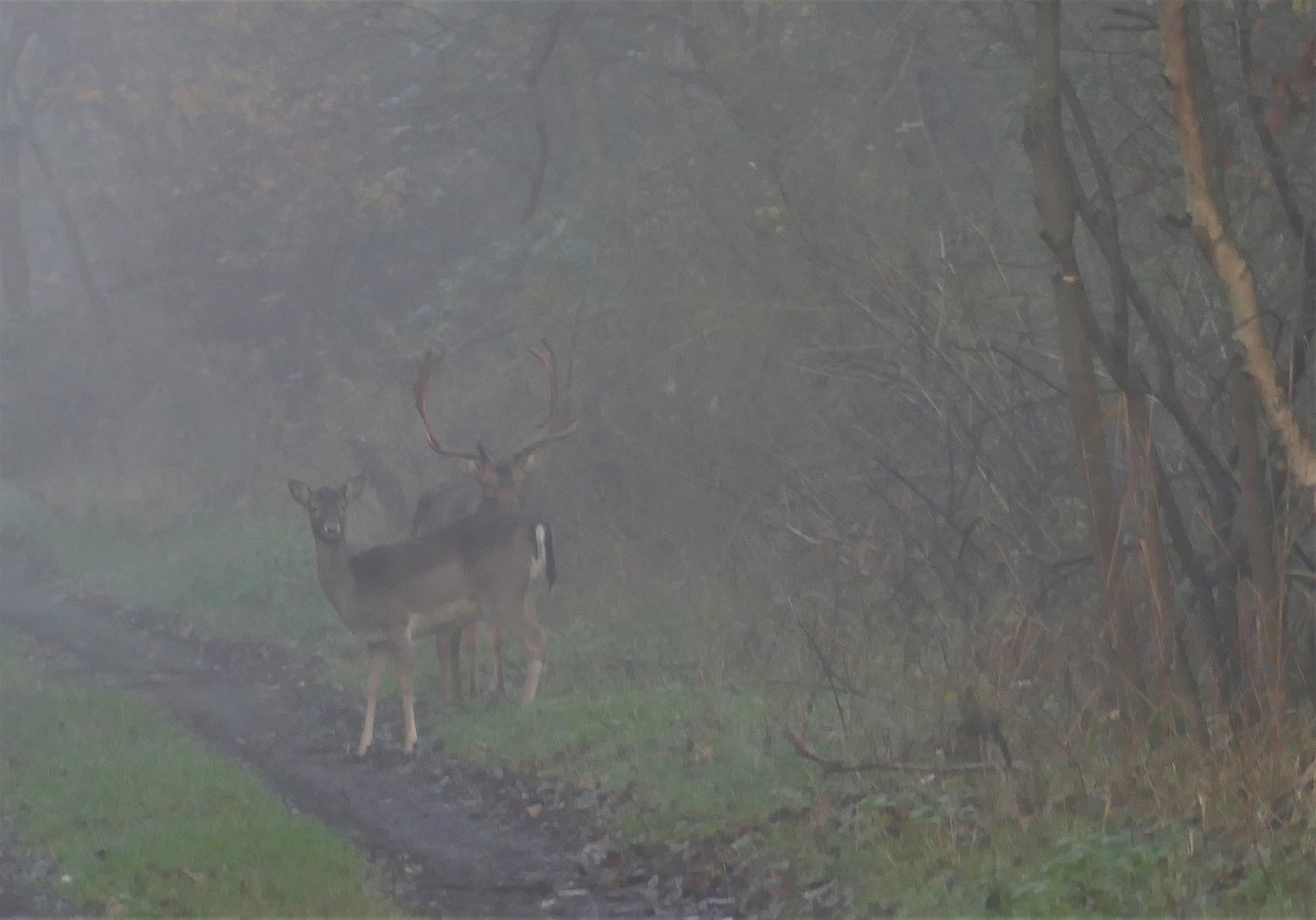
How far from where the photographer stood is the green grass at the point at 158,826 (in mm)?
7953

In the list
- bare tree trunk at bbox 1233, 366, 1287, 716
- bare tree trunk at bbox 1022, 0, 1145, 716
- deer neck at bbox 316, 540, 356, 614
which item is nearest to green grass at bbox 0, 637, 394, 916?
deer neck at bbox 316, 540, 356, 614

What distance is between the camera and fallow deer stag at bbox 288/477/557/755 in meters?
12.7

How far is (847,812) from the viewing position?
825 centimetres

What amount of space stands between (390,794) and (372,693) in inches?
66.5

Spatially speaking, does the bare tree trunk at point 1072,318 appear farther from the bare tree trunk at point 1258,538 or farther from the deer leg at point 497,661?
the deer leg at point 497,661

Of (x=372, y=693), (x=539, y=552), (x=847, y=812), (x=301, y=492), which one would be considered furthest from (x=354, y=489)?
(x=847, y=812)

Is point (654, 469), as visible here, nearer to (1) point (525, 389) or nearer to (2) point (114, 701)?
(1) point (525, 389)

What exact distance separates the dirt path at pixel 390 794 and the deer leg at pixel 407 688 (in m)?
0.15

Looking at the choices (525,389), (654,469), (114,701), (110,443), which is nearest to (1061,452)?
(654,469)

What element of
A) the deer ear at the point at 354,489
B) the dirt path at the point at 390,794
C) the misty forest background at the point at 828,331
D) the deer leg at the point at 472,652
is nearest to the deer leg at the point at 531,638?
the deer leg at the point at 472,652

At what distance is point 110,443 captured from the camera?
3194 cm

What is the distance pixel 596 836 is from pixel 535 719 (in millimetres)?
2630

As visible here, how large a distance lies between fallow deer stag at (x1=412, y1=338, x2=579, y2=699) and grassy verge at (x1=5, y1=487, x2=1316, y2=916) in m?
0.54

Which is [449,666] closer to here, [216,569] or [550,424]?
[550,424]
